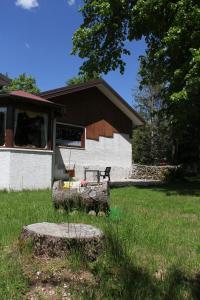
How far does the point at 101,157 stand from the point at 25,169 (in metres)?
9.06

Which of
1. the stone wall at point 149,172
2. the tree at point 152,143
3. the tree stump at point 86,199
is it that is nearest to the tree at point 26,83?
the tree at point 152,143

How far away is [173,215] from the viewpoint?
12289 millimetres

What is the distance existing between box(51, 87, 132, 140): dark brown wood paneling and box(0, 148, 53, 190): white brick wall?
15.6 ft

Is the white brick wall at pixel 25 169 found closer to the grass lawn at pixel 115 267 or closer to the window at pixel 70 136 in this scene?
the window at pixel 70 136

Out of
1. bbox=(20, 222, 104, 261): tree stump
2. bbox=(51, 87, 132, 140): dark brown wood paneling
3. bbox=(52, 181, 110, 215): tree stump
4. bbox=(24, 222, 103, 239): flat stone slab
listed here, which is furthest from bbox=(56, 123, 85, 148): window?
bbox=(20, 222, 104, 261): tree stump

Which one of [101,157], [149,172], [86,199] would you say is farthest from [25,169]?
[149,172]

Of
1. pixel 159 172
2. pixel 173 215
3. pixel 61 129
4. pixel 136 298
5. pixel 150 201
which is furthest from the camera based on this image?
pixel 159 172

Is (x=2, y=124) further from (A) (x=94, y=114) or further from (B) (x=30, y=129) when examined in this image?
(A) (x=94, y=114)

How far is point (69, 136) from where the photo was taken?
25.5 metres

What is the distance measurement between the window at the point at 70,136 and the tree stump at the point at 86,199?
572 inches

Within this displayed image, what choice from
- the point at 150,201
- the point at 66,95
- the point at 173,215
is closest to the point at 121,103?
the point at 66,95

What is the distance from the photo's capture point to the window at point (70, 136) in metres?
24.8

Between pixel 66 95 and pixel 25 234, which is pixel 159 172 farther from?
pixel 25 234

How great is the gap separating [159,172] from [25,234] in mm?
27462
